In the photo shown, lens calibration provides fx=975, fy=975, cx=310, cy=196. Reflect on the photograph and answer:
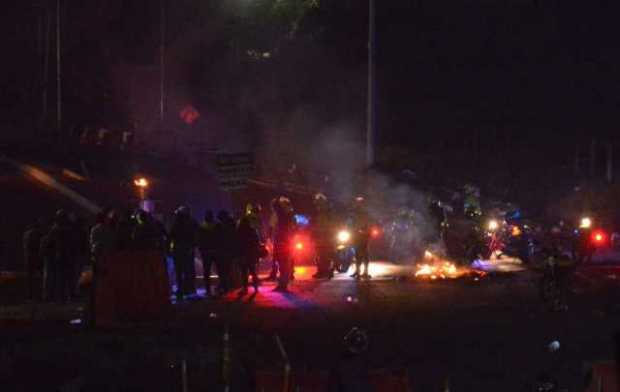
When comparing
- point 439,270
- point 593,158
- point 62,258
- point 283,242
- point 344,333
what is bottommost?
point 344,333

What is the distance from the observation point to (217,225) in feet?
58.2

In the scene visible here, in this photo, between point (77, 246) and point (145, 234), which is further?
point (77, 246)

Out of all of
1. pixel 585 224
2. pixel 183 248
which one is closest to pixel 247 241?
pixel 183 248

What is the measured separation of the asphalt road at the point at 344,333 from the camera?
11.6 meters

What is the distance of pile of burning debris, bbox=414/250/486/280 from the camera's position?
2095cm

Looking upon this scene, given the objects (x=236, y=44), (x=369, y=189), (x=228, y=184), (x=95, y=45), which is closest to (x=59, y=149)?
(x=236, y=44)

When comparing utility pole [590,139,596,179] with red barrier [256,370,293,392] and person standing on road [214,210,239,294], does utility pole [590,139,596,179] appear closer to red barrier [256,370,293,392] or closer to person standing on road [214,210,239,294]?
person standing on road [214,210,239,294]

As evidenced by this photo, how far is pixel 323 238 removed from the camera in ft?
70.1

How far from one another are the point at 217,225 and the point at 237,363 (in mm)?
6160

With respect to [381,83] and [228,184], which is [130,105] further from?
[228,184]

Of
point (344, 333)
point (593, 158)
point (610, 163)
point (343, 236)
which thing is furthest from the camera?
point (593, 158)

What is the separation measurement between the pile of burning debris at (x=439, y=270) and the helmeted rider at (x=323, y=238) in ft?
6.37

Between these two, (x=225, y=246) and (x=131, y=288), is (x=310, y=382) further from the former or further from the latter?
(x=225, y=246)

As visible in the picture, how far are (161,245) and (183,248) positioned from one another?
0.61m
